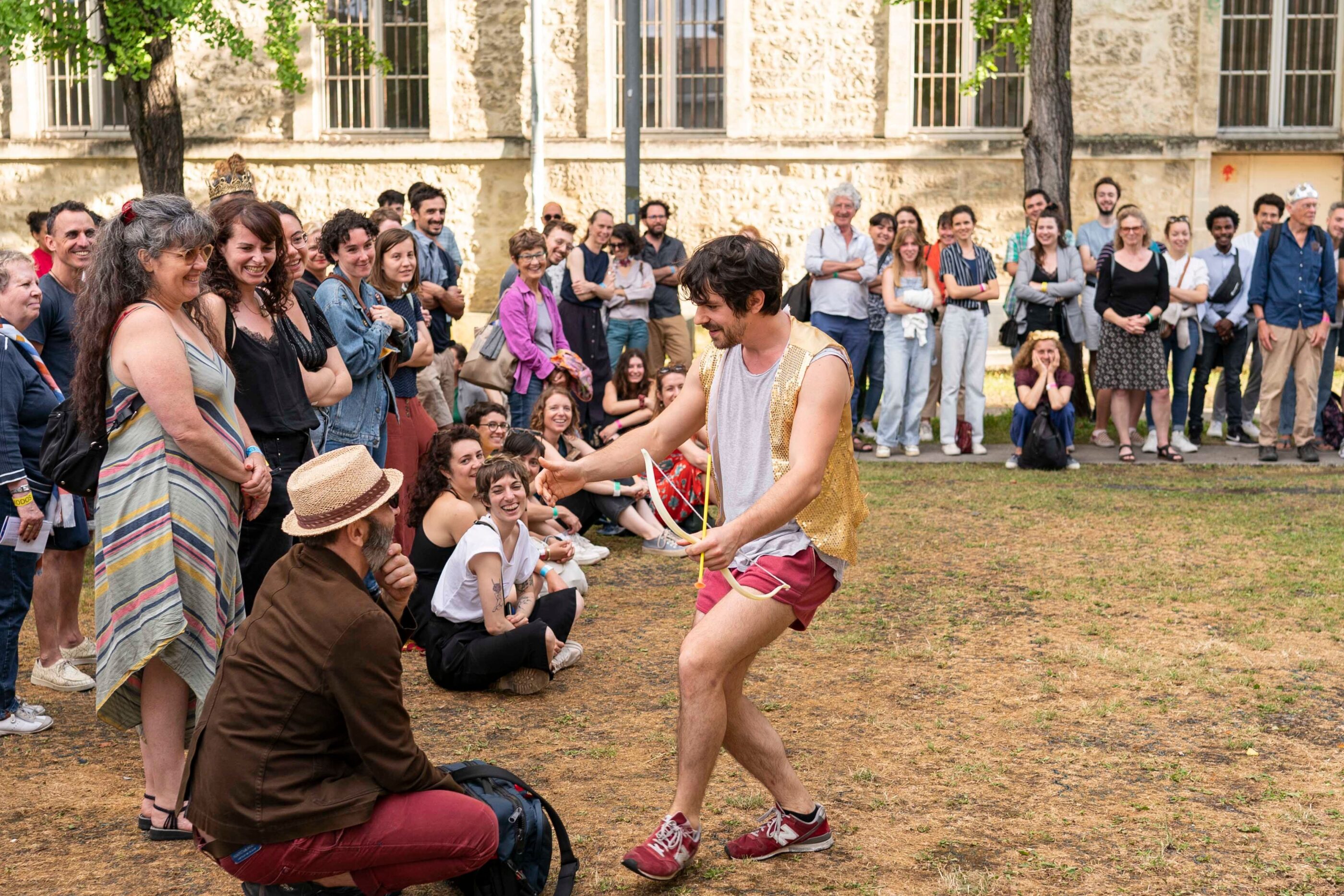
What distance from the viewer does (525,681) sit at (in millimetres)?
6270

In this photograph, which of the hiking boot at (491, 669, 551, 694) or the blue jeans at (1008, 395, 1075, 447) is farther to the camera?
the blue jeans at (1008, 395, 1075, 447)

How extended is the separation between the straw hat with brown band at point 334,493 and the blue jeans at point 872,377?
928 cm

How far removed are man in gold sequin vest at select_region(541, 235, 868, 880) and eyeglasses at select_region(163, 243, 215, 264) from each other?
1.33 metres

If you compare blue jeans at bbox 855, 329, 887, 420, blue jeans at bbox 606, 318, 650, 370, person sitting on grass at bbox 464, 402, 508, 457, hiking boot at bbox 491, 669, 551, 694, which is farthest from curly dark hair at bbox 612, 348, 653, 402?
hiking boot at bbox 491, 669, 551, 694

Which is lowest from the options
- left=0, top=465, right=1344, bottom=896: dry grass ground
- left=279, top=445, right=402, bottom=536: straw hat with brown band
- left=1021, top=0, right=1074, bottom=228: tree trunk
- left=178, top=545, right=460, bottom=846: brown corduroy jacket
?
left=0, top=465, right=1344, bottom=896: dry grass ground

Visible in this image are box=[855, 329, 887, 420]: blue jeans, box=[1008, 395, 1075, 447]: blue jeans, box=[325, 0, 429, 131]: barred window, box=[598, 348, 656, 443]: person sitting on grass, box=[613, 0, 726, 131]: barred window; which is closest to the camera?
box=[598, 348, 656, 443]: person sitting on grass

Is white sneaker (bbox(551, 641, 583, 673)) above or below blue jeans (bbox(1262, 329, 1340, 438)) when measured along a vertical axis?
below

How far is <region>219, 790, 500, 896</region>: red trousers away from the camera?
3684 millimetres

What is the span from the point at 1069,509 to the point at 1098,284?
2.74 m

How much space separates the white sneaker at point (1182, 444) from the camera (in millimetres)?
12414

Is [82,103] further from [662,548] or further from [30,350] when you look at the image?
[30,350]

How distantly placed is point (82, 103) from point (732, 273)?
63.9 feet

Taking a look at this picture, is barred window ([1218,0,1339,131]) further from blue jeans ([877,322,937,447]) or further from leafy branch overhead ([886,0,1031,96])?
blue jeans ([877,322,937,447])

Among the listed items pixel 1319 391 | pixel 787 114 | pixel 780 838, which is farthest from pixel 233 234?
pixel 787 114
